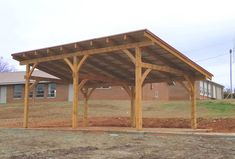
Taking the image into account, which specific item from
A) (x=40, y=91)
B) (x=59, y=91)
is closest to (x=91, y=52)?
(x=59, y=91)

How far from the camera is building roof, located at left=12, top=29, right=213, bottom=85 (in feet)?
52.1

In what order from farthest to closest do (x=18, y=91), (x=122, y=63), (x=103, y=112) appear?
(x=18, y=91)
(x=103, y=112)
(x=122, y=63)

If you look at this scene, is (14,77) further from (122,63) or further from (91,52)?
(91,52)

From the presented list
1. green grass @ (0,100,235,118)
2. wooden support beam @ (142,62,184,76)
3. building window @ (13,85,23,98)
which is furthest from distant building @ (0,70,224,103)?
wooden support beam @ (142,62,184,76)

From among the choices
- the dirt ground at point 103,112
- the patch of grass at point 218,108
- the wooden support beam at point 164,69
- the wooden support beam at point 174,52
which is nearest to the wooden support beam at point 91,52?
the wooden support beam at point 174,52

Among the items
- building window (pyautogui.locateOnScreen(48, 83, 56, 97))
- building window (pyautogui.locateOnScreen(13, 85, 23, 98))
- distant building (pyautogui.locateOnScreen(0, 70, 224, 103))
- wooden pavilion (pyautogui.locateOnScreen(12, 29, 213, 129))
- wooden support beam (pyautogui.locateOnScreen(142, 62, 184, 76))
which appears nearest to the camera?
wooden pavilion (pyautogui.locateOnScreen(12, 29, 213, 129))

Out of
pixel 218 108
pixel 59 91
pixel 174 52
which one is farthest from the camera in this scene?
pixel 59 91

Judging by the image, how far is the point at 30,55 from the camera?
68.4ft

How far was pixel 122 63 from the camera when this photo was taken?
19.6 metres

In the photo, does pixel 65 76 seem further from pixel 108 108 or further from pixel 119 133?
pixel 108 108

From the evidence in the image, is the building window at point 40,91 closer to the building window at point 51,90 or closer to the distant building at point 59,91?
the distant building at point 59,91

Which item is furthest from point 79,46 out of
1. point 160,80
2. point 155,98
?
point 155,98

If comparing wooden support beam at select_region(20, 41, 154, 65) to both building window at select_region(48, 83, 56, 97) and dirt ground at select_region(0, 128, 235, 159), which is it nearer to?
dirt ground at select_region(0, 128, 235, 159)

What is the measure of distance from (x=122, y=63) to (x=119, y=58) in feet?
2.51
